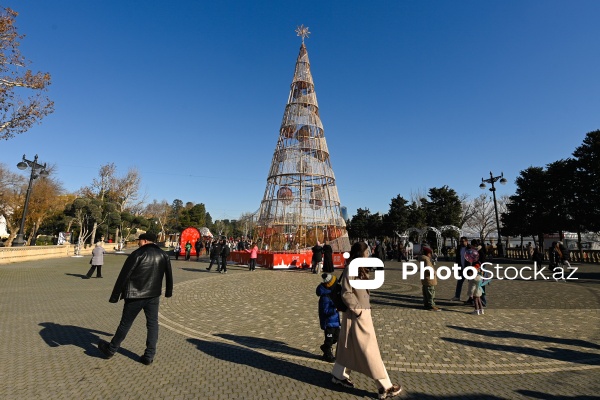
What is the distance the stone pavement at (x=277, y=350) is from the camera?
13.4 feet

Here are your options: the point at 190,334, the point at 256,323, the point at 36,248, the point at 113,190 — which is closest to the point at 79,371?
the point at 190,334

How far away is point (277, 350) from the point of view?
18.2 feet

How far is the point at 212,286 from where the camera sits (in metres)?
12.9

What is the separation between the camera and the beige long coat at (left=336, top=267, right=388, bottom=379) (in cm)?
386

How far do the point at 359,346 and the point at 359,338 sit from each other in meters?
0.09

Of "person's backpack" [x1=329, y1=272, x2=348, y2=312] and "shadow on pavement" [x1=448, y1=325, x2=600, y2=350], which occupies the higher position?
"person's backpack" [x1=329, y1=272, x2=348, y2=312]

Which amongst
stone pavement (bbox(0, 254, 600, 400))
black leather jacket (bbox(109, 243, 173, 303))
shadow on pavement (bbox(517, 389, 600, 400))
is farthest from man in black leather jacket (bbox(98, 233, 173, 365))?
shadow on pavement (bbox(517, 389, 600, 400))

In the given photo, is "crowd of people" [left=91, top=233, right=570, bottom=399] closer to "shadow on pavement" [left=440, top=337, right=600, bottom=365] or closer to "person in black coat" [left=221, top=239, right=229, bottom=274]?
"shadow on pavement" [left=440, top=337, right=600, bottom=365]

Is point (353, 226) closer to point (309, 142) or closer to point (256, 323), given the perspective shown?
point (309, 142)

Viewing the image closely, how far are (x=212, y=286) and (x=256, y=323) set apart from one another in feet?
20.0

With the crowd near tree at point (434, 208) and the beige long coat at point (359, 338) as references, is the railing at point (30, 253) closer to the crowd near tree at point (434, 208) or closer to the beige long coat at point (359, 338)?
the crowd near tree at point (434, 208)

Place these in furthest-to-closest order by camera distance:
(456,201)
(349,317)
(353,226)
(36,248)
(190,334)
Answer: (353,226) → (456,201) → (36,248) → (190,334) → (349,317)

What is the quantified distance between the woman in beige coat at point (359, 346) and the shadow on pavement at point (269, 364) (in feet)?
0.68

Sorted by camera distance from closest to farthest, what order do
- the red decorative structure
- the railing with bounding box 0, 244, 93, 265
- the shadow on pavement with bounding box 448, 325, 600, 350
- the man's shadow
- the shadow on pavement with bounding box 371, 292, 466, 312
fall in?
1. the man's shadow
2. the shadow on pavement with bounding box 448, 325, 600, 350
3. the shadow on pavement with bounding box 371, 292, 466, 312
4. the railing with bounding box 0, 244, 93, 265
5. the red decorative structure
